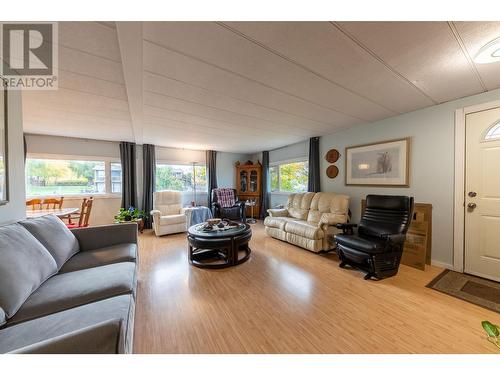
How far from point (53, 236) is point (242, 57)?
85.5 inches

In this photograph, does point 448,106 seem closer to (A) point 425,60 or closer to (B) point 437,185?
(B) point 437,185

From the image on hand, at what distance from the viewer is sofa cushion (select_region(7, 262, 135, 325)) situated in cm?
107

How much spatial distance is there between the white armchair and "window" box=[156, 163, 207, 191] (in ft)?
2.97

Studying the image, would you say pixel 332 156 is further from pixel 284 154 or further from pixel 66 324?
pixel 66 324

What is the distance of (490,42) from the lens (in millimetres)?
1379

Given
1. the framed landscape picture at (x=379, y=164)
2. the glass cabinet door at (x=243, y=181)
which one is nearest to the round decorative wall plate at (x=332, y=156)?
the framed landscape picture at (x=379, y=164)

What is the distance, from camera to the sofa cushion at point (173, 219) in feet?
13.7

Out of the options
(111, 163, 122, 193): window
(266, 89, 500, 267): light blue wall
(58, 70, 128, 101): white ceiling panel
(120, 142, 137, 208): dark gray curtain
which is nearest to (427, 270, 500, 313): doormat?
(266, 89, 500, 267): light blue wall

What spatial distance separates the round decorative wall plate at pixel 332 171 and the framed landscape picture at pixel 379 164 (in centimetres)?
24

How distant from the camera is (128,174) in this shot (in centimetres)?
481

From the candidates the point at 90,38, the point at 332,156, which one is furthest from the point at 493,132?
the point at 90,38

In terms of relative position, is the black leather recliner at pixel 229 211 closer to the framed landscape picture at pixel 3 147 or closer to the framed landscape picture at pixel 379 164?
the framed landscape picture at pixel 379 164

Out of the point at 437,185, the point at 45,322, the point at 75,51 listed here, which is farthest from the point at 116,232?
the point at 437,185

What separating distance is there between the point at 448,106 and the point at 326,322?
2.97 meters
